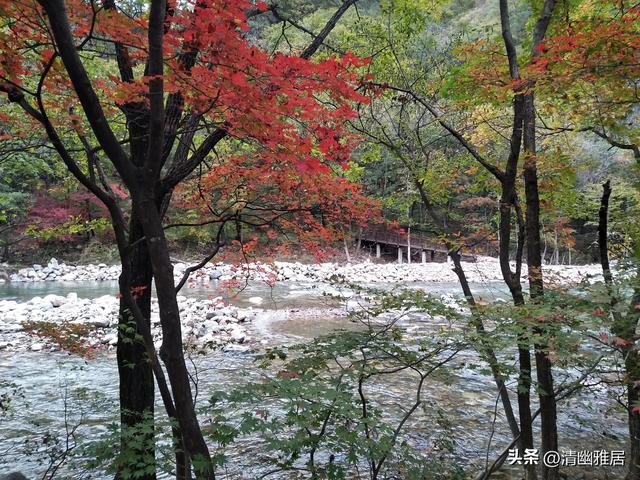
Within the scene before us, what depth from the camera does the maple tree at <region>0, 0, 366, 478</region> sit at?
161cm

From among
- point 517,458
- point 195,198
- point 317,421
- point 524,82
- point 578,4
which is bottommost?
point 517,458

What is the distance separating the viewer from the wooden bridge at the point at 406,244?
22828 mm

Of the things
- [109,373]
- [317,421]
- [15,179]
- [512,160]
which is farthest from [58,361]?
[15,179]

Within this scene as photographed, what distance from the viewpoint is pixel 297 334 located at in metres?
8.52

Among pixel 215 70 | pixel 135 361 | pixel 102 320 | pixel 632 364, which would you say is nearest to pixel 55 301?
pixel 102 320

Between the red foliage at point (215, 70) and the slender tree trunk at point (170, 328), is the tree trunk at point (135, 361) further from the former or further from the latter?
the slender tree trunk at point (170, 328)

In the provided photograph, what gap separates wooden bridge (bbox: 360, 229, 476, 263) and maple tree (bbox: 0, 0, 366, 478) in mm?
19911

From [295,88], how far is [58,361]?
6.36 m

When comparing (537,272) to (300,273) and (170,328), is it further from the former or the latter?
(300,273)

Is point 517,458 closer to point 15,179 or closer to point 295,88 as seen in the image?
point 295,88

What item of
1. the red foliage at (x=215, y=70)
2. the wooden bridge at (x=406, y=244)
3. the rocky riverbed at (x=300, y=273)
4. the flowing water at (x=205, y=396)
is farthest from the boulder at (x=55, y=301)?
the wooden bridge at (x=406, y=244)

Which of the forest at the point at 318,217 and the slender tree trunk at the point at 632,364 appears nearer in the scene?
the forest at the point at 318,217

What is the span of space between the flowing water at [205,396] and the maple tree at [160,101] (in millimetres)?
1182

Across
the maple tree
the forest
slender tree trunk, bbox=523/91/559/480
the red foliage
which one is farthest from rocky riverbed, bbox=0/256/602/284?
the red foliage
